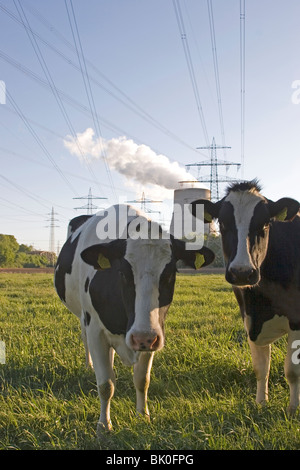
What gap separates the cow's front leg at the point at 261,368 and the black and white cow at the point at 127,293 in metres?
1.10

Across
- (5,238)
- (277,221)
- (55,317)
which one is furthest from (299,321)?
(5,238)

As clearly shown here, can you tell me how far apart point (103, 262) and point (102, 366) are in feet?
3.05

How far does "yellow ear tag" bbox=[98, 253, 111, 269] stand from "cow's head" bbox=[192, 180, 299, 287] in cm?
96

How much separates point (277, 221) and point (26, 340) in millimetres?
3756

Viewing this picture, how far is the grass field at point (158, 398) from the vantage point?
3.29 meters

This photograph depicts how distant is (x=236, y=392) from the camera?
4512 mm

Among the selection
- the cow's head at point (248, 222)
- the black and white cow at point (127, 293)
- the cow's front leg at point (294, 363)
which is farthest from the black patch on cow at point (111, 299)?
the cow's front leg at point (294, 363)

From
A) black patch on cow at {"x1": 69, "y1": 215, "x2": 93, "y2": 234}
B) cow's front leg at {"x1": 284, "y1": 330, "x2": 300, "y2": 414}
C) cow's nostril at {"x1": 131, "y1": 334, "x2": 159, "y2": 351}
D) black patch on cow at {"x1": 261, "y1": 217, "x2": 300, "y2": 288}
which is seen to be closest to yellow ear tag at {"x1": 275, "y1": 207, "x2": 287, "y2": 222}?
black patch on cow at {"x1": 261, "y1": 217, "x2": 300, "y2": 288}

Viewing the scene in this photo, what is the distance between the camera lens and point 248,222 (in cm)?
401

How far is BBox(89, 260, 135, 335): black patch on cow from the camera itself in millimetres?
3721

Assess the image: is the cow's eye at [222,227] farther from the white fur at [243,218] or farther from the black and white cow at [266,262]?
the white fur at [243,218]

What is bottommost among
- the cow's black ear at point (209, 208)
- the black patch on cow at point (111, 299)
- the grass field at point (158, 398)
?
the grass field at point (158, 398)

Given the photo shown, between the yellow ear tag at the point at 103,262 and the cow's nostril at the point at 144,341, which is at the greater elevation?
the yellow ear tag at the point at 103,262

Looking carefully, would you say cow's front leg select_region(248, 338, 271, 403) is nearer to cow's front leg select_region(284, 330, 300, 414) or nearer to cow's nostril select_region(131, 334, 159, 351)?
cow's front leg select_region(284, 330, 300, 414)
